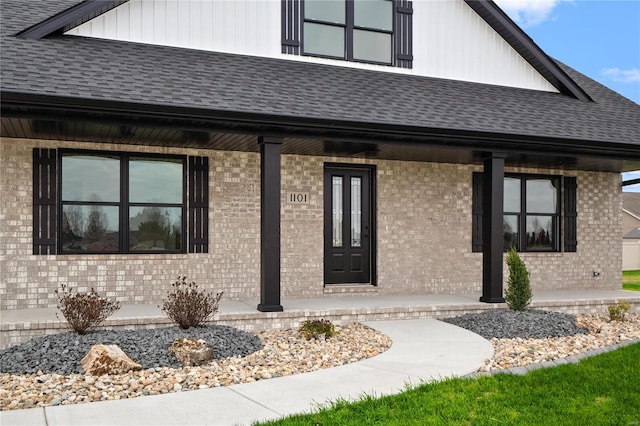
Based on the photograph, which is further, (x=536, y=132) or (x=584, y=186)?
(x=584, y=186)

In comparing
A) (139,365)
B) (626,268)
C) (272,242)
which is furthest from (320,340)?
(626,268)

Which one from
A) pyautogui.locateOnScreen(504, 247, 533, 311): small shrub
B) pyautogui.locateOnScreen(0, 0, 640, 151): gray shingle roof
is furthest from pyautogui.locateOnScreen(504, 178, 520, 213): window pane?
pyautogui.locateOnScreen(504, 247, 533, 311): small shrub

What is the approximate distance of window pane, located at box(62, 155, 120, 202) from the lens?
898 centimetres

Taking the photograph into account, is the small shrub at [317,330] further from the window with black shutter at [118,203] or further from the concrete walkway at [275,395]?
the window with black shutter at [118,203]

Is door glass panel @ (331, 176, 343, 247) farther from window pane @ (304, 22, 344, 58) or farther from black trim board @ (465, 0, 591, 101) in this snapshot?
black trim board @ (465, 0, 591, 101)

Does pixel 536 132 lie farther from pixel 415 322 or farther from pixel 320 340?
pixel 320 340

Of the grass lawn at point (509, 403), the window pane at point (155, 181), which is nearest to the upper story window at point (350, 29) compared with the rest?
the window pane at point (155, 181)

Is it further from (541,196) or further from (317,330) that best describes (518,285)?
(541,196)

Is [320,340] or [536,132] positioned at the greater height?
[536,132]

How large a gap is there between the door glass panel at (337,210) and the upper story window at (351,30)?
227cm

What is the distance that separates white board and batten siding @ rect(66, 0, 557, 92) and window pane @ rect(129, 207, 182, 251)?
107 inches

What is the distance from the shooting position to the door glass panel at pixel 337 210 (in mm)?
10602

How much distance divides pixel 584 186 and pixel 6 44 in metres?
11.2

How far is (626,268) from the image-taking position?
101 ft
